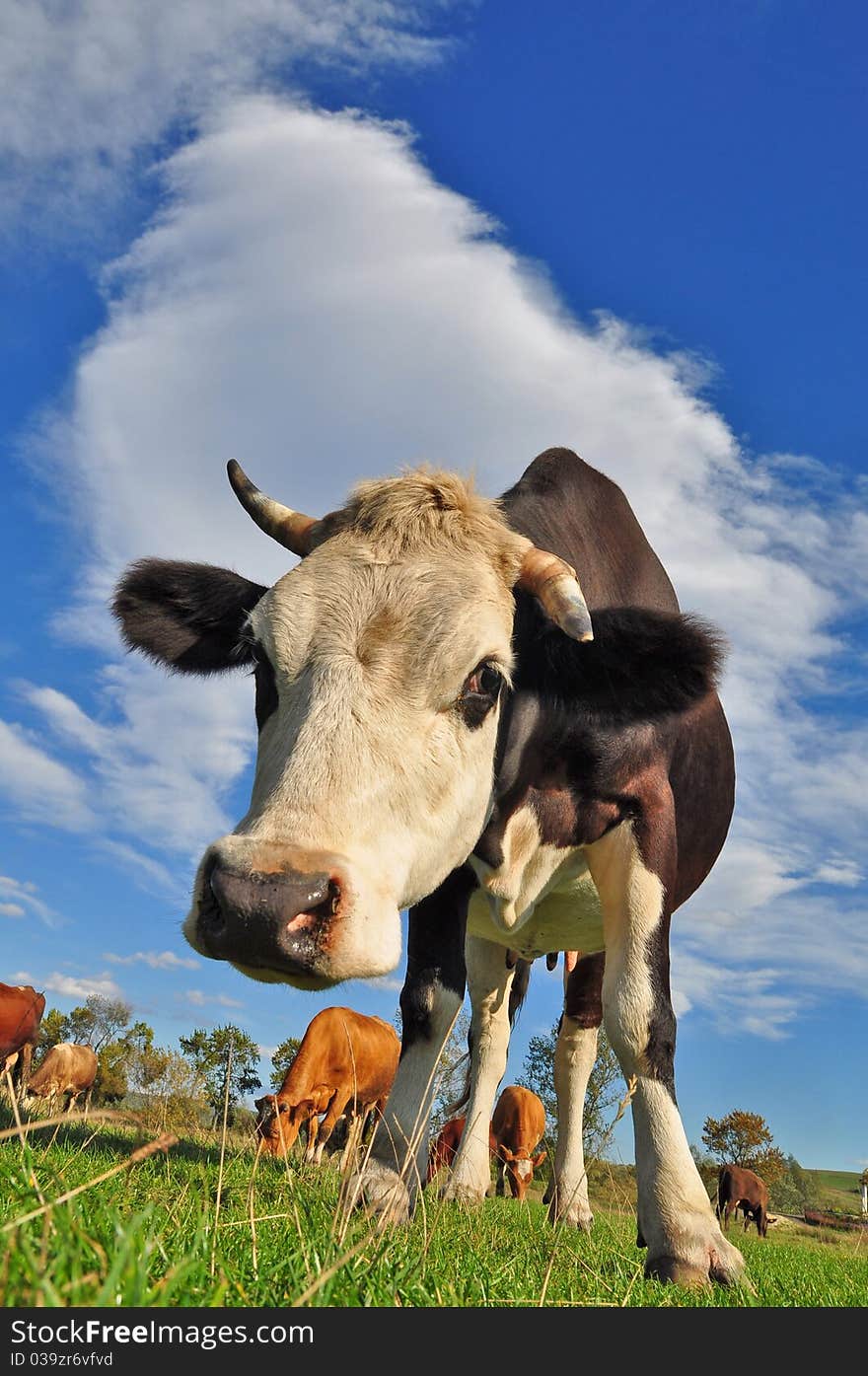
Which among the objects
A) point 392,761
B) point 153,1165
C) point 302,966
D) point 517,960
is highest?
point 517,960

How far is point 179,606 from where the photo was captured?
570cm

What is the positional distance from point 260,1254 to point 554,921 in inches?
178

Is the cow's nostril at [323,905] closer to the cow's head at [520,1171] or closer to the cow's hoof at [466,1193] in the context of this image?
the cow's hoof at [466,1193]

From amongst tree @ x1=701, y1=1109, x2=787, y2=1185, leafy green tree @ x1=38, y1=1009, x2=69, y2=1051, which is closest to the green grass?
tree @ x1=701, y1=1109, x2=787, y2=1185

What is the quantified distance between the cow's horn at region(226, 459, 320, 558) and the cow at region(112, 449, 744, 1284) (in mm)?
14

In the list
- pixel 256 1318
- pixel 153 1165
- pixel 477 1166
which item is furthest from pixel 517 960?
pixel 256 1318

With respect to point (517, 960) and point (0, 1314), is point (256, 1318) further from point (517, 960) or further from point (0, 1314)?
point (517, 960)

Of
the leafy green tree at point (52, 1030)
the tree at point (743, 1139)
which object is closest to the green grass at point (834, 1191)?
the tree at point (743, 1139)

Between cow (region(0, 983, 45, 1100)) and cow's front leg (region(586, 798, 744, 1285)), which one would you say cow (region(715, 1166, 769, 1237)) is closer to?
cow (region(0, 983, 45, 1100))

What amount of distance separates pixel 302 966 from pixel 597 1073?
764 inches

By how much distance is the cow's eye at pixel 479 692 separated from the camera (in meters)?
4.38

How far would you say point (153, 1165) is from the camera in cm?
452

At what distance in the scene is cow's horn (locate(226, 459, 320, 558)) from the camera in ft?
18.6

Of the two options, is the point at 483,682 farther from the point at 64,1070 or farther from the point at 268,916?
the point at 64,1070
